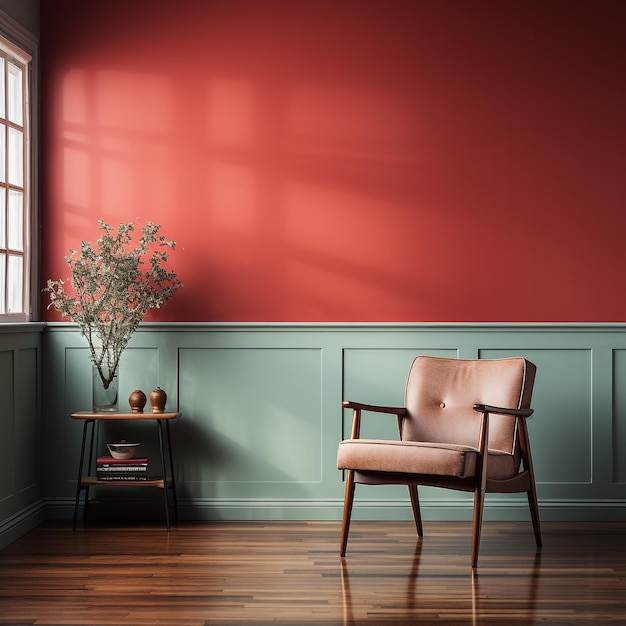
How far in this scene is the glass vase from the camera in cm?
408

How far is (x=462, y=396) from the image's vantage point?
3854 millimetres

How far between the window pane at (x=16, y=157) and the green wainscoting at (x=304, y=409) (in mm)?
761

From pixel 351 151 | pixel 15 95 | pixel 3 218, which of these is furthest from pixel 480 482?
pixel 15 95

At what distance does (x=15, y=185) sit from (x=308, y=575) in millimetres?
2373

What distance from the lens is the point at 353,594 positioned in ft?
9.78

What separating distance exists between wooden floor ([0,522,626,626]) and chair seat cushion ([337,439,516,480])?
383 mm

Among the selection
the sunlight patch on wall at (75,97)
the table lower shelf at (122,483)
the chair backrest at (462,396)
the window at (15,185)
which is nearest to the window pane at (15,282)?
the window at (15,185)

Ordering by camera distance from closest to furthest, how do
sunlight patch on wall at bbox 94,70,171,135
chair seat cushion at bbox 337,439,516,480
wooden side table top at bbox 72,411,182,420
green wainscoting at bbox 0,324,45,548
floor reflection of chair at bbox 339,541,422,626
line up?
floor reflection of chair at bbox 339,541,422,626, chair seat cushion at bbox 337,439,516,480, green wainscoting at bbox 0,324,45,548, wooden side table top at bbox 72,411,182,420, sunlight patch on wall at bbox 94,70,171,135

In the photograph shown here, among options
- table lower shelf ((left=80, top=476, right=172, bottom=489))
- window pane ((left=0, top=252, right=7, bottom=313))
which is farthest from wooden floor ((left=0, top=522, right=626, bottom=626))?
window pane ((left=0, top=252, right=7, bottom=313))

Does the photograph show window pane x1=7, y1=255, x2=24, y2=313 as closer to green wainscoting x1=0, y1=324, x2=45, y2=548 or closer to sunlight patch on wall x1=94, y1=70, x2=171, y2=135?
green wainscoting x1=0, y1=324, x2=45, y2=548

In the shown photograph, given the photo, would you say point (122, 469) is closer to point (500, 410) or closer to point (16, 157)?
point (16, 157)

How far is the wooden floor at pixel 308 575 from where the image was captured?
2.78 m

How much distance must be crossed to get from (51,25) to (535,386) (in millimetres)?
3087

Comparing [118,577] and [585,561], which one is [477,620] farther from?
[118,577]
